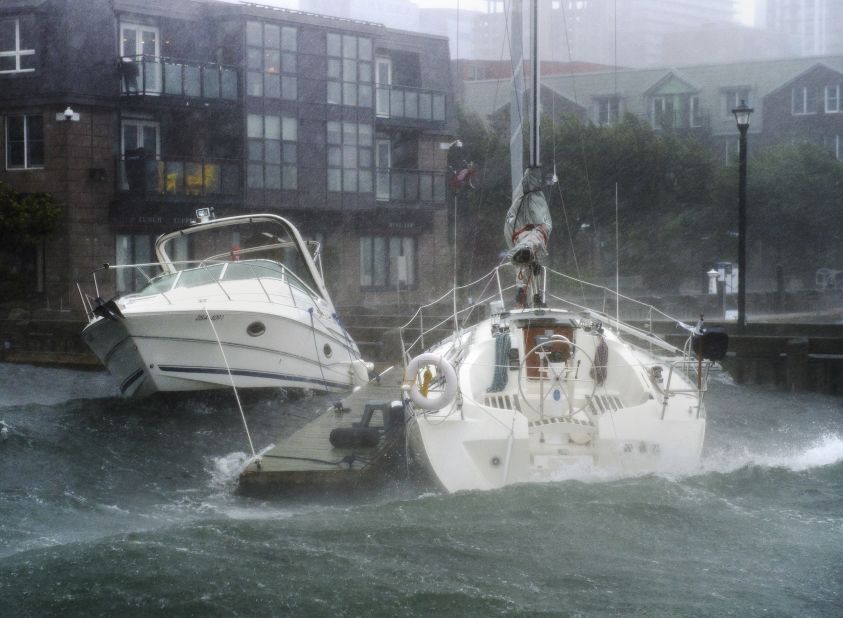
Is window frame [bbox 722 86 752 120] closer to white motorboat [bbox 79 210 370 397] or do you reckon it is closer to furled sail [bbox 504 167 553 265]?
white motorboat [bbox 79 210 370 397]

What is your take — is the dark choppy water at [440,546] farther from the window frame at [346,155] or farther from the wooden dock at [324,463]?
the window frame at [346,155]

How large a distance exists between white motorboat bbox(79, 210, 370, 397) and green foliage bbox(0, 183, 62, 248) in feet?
27.1

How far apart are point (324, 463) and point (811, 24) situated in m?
51.0

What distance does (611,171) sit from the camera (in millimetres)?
34344

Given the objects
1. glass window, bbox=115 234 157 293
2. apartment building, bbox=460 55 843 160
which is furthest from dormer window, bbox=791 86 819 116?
glass window, bbox=115 234 157 293

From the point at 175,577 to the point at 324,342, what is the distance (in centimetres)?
818

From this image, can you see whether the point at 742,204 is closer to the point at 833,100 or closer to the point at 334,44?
the point at 334,44

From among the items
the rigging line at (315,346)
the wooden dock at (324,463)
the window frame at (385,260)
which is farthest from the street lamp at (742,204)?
the window frame at (385,260)

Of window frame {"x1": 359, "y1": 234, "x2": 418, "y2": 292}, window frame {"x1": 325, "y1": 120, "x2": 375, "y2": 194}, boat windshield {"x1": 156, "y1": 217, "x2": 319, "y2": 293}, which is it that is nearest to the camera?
boat windshield {"x1": 156, "y1": 217, "x2": 319, "y2": 293}

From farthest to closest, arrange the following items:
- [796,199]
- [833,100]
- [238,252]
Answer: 1. [833,100]
2. [796,199]
3. [238,252]

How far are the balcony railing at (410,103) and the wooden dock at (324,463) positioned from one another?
18.7 m

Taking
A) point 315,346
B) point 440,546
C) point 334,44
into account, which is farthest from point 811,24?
point 440,546

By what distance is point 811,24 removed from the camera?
52312 millimetres

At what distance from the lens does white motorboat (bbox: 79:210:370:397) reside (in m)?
11.6
